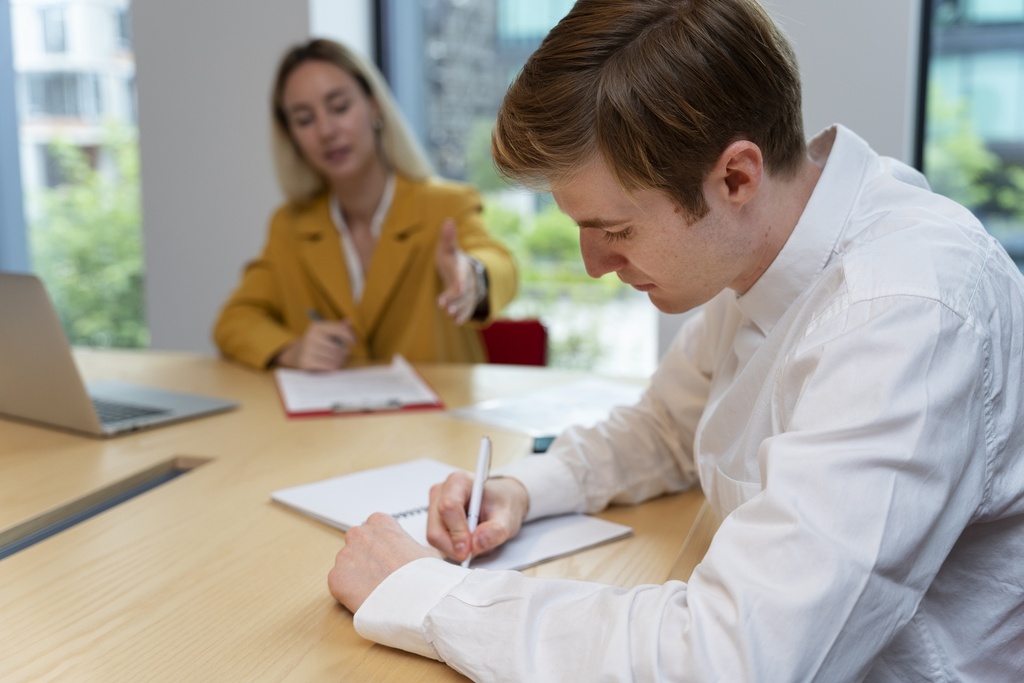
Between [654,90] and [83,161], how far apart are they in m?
3.88

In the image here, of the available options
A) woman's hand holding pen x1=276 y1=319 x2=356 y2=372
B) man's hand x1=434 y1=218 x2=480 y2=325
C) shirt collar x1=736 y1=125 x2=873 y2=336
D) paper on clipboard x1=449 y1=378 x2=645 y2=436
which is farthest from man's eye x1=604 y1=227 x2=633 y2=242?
woman's hand holding pen x1=276 y1=319 x2=356 y2=372

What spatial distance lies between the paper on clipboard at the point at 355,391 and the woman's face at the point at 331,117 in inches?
26.4

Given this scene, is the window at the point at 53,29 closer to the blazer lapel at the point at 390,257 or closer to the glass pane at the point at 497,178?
the glass pane at the point at 497,178

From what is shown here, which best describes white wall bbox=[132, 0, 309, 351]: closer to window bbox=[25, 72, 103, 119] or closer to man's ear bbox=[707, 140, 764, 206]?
window bbox=[25, 72, 103, 119]

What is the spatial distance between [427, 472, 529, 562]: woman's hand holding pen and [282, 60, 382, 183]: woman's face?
156 centimetres

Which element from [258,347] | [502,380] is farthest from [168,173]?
[502,380]

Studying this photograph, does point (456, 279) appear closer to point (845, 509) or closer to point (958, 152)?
point (845, 509)

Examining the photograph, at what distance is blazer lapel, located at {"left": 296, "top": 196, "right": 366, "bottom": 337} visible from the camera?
99.8 inches

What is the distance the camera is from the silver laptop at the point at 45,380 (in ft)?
4.95

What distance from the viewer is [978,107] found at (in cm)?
291

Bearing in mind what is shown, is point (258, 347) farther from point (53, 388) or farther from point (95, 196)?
point (95, 196)

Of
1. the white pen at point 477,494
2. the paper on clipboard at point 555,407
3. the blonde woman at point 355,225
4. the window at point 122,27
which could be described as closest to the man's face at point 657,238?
the white pen at point 477,494

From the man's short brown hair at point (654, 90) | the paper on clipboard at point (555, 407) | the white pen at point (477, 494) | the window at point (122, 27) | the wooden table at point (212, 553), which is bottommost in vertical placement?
the wooden table at point (212, 553)

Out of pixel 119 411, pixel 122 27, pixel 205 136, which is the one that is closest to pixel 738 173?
pixel 119 411
